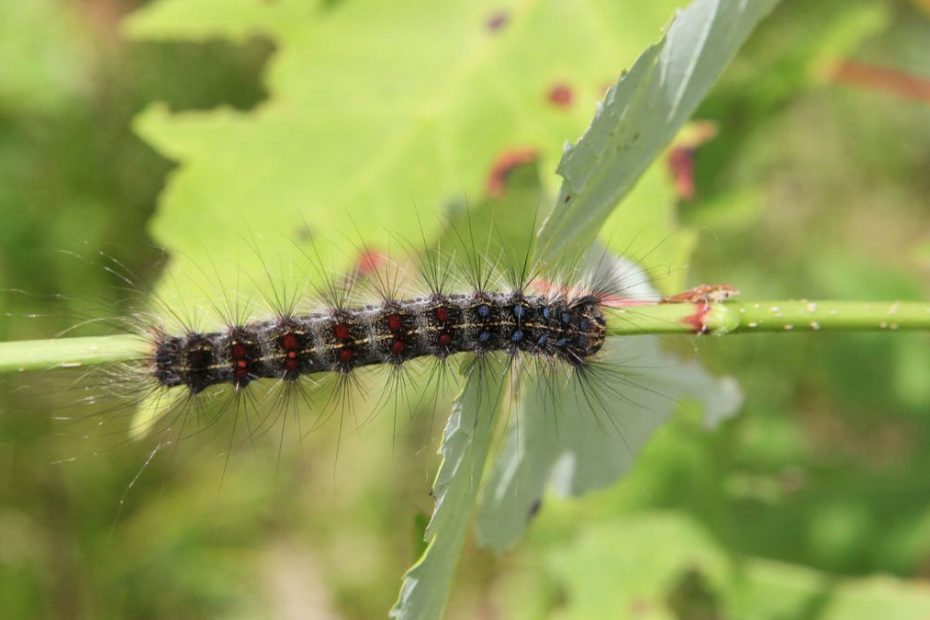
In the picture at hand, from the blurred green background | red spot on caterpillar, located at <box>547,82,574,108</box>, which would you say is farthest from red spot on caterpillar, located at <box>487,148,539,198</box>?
the blurred green background

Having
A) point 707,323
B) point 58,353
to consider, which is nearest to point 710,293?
point 707,323

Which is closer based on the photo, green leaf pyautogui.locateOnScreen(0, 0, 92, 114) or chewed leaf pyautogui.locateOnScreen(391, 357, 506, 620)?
chewed leaf pyautogui.locateOnScreen(391, 357, 506, 620)

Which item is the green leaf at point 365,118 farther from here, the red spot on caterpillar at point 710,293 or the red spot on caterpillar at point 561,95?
the red spot on caterpillar at point 710,293

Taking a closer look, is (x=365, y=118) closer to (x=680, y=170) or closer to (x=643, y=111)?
(x=680, y=170)

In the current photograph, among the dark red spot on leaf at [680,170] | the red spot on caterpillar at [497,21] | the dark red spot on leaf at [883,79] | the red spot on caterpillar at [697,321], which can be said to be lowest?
the red spot on caterpillar at [697,321]

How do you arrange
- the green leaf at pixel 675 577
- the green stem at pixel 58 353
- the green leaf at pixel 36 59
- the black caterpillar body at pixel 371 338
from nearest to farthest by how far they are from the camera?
the green stem at pixel 58 353 → the black caterpillar body at pixel 371 338 → the green leaf at pixel 675 577 → the green leaf at pixel 36 59

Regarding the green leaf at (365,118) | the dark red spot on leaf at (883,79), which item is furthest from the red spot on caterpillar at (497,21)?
the dark red spot on leaf at (883,79)

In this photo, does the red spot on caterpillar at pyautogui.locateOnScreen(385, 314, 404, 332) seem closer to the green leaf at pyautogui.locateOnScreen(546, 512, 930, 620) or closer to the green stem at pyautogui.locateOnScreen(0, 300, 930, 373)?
the green stem at pyautogui.locateOnScreen(0, 300, 930, 373)
